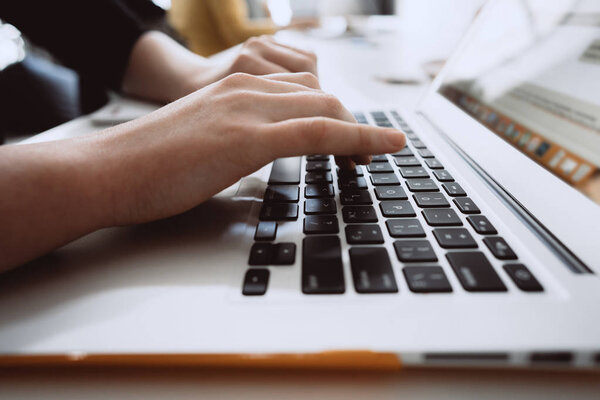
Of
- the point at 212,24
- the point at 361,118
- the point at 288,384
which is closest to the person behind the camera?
the point at 288,384

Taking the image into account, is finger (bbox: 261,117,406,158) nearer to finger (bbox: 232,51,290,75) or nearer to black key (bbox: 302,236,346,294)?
black key (bbox: 302,236,346,294)

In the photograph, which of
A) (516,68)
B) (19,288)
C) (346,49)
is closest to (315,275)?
(19,288)

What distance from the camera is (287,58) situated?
0.56 m

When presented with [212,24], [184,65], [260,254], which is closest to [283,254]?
[260,254]

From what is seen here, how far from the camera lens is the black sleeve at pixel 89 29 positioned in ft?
2.32

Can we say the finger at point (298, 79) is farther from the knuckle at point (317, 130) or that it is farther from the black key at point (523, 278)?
the black key at point (523, 278)

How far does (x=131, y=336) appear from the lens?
0.64ft

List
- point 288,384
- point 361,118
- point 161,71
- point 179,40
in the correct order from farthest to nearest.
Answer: point 179,40, point 161,71, point 361,118, point 288,384

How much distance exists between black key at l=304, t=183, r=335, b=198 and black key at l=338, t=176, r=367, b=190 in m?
0.01

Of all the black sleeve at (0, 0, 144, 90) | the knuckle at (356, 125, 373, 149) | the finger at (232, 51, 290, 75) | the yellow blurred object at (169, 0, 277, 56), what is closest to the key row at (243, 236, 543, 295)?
the knuckle at (356, 125, 373, 149)

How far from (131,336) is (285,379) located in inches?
3.5

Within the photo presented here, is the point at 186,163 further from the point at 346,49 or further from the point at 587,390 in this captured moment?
the point at 346,49

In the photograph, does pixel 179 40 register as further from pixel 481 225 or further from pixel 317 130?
pixel 481 225

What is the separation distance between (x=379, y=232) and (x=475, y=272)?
0.07 m
